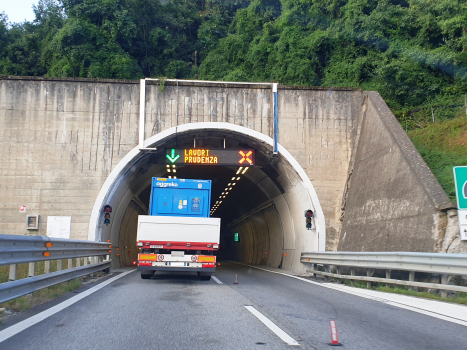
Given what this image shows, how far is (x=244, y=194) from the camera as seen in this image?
33812mm

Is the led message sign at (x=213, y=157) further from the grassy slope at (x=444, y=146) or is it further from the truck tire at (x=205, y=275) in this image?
the grassy slope at (x=444, y=146)

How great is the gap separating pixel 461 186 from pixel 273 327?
19.6 feet

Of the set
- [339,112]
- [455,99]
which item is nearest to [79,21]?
[339,112]

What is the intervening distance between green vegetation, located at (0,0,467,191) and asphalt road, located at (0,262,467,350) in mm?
11706

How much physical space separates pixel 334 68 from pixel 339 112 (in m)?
14.1

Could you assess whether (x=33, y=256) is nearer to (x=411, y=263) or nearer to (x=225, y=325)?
(x=225, y=325)

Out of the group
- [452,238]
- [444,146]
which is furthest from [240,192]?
[452,238]

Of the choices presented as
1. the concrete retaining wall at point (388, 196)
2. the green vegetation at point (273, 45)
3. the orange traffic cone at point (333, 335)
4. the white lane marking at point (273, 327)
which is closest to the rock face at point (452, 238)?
the concrete retaining wall at point (388, 196)

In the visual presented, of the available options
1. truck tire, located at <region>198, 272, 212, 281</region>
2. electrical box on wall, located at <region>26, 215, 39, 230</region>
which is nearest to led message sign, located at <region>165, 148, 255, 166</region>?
electrical box on wall, located at <region>26, 215, 39, 230</region>

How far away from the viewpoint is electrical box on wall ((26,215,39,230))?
1911 centimetres

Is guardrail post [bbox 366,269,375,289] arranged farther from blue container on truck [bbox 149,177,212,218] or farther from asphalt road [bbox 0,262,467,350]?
blue container on truck [bbox 149,177,212,218]

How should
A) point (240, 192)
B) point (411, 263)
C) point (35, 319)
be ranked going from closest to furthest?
point (35, 319)
point (411, 263)
point (240, 192)

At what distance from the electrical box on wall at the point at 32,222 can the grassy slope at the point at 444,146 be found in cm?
1580

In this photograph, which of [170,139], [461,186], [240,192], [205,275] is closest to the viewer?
[461,186]
